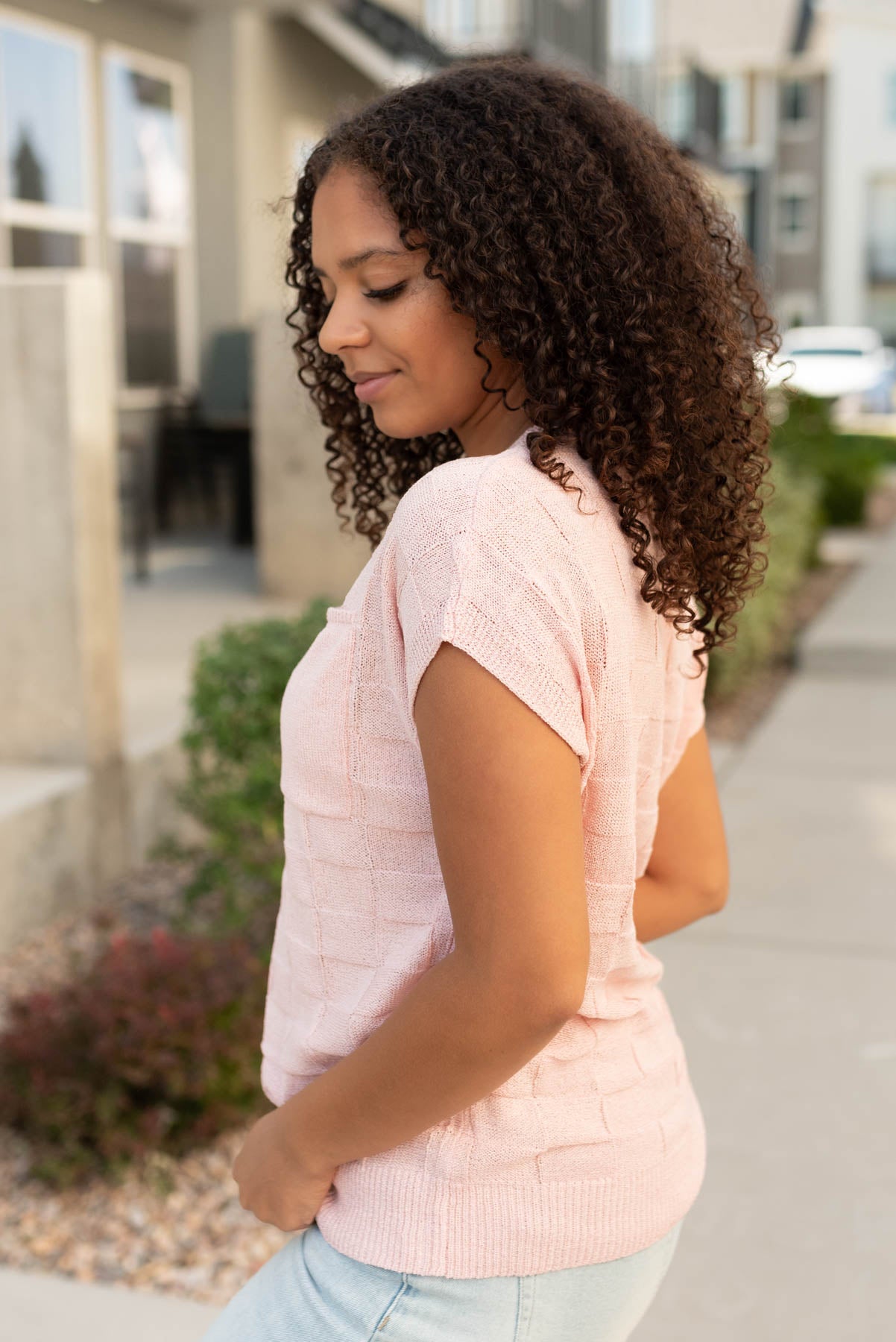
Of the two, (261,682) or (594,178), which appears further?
(261,682)

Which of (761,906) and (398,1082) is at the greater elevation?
(398,1082)

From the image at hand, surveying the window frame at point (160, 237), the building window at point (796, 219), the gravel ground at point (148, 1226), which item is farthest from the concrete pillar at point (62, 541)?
the building window at point (796, 219)

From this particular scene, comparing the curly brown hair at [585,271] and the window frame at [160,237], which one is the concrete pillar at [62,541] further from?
the window frame at [160,237]

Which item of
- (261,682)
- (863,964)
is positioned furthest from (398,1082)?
(863,964)

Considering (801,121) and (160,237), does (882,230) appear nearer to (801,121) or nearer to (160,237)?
(801,121)

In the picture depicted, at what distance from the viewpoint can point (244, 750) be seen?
3.83 m

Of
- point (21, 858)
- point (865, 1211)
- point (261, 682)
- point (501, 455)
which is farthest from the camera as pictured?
point (21, 858)

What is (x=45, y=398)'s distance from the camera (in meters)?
4.14

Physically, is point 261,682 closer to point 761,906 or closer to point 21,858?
point 21,858

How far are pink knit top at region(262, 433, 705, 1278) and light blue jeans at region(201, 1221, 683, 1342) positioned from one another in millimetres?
18

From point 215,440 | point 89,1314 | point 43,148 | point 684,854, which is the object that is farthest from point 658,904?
point 215,440

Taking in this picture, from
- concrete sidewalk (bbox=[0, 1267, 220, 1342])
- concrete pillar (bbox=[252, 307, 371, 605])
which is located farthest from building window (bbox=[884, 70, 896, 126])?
concrete sidewalk (bbox=[0, 1267, 220, 1342])

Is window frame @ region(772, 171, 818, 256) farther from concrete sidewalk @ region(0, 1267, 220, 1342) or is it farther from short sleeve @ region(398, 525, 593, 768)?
short sleeve @ region(398, 525, 593, 768)

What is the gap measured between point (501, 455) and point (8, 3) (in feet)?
27.0
